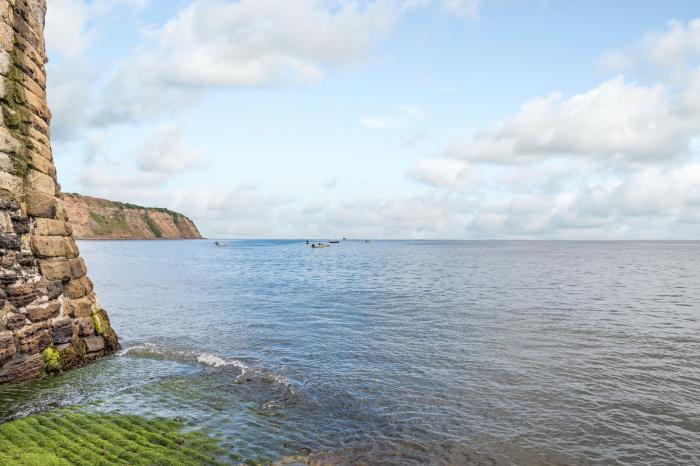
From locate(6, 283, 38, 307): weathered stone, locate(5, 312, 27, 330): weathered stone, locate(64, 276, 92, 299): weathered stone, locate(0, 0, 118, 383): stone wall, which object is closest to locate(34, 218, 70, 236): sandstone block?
locate(0, 0, 118, 383): stone wall

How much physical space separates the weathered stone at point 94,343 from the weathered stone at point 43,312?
2.65 meters

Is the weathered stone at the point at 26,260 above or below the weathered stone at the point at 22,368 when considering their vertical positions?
above

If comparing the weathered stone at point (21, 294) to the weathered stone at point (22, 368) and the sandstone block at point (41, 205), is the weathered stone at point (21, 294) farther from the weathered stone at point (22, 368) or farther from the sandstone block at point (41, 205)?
the sandstone block at point (41, 205)

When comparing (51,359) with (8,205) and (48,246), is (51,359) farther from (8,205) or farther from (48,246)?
(8,205)

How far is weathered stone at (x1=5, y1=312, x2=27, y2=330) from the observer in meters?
17.0

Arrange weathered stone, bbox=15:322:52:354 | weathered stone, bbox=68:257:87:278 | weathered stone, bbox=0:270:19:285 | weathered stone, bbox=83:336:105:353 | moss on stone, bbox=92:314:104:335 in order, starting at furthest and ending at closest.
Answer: moss on stone, bbox=92:314:104:335 → weathered stone, bbox=83:336:105:353 → weathered stone, bbox=68:257:87:278 → weathered stone, bbox=15:322:52:354 → weathered stone, bbox=0:270:19:285

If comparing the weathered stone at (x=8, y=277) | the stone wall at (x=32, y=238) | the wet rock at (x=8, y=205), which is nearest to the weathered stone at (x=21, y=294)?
the stone wall at (x=32, y=238)

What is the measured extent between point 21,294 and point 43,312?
1442mm

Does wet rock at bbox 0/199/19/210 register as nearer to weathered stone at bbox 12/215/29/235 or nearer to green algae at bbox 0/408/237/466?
weathered stone at bbox 12/215/29/235

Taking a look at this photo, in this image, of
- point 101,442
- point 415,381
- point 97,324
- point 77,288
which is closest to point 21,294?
point 77,288

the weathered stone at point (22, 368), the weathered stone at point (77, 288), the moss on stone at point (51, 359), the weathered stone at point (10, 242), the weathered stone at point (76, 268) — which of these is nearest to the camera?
the weathered stone at point (22, 368)

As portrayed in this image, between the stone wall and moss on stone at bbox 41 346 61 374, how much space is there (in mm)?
40

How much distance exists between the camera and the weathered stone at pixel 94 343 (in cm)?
2167

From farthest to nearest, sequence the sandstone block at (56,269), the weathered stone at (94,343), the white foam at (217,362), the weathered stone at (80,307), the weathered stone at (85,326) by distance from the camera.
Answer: the white foam at (217,362)
the weathered stone at (94,343)
the weathered stone at (85,326)
the weathered stone at (80,307)
the sandstone block at (56,269)
